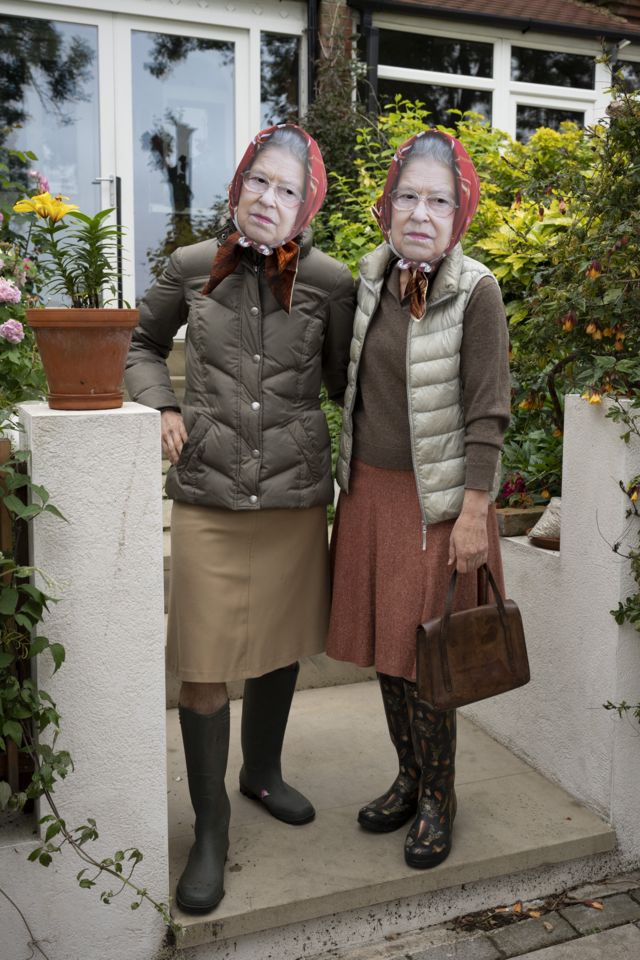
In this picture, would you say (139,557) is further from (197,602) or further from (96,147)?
(96,147)

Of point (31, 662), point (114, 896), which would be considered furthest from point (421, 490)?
point (114, 896)

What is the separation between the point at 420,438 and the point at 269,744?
106 centimetres

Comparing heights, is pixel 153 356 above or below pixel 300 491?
above

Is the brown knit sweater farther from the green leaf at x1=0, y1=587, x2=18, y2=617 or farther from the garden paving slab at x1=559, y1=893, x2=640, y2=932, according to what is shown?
the garden paving slab at x1=559, y1=893, x2=640, y2=932

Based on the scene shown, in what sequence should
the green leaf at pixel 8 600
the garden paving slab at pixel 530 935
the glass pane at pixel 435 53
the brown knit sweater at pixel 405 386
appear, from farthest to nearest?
the glass pane at pixel 435 53, the garden paving slab at pixel 530 935, the brown knit sweater at pixel 405 386, the green leaf at pixel 8 600

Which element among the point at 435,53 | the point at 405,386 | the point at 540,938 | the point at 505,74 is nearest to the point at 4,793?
the point at 405,386

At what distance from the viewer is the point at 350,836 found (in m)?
2.74

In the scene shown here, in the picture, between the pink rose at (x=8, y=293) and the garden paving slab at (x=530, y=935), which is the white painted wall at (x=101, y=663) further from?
the garden paving slab at (x=530, y=935)

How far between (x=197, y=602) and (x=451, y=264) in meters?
1.06

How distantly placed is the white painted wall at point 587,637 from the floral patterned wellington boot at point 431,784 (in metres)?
0.51

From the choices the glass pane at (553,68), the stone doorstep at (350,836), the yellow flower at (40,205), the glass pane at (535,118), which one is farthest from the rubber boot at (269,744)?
the glass pane at (553,68)

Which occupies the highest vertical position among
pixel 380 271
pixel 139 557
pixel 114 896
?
pixel 380 271

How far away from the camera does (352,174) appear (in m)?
7.31

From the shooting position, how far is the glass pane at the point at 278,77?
7.43 m
